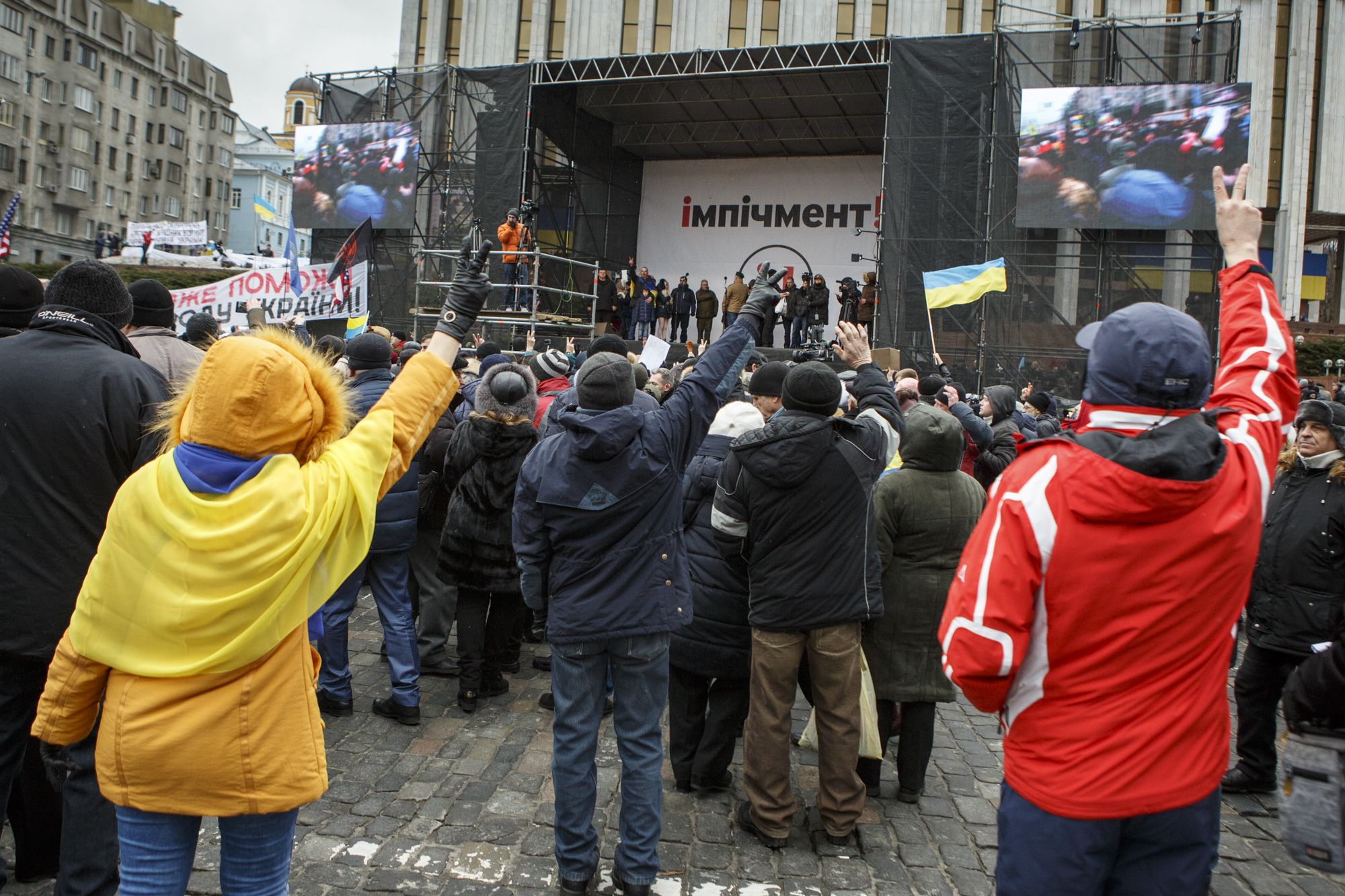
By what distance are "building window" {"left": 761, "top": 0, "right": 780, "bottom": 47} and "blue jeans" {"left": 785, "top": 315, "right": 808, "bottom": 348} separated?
341 inches

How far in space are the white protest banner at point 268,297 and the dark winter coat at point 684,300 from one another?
31.4 ft

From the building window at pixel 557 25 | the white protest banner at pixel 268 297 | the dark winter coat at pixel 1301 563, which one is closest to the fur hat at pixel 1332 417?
the dark winter coat at pixel 1301 563

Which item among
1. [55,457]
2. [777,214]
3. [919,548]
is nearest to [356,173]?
[777,214]

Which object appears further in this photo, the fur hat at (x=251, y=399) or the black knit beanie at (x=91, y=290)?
the black knit beanie at (x=91, y=290)

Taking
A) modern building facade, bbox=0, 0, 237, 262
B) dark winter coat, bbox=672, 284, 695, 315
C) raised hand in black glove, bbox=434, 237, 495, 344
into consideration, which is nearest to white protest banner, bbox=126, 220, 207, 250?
modern building facade, bbox=0, 0, 237, 262

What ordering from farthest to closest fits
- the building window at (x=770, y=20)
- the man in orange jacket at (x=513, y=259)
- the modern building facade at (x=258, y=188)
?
the modern building facade at (x=258, y=188) → the building window at (x=770, y=20) → the man in orange jacket at (x=513, y=259)

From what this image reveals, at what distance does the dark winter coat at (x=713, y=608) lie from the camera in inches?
161

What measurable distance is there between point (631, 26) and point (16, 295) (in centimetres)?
2361

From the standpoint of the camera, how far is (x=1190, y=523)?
1909 millimetres

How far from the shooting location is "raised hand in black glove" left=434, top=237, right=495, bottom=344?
235 centimetres

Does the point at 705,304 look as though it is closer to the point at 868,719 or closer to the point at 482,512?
the point at 482,512

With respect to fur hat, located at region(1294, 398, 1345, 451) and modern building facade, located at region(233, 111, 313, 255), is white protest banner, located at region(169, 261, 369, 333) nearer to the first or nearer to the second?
fur hat, located at region(1294, 398, 1345, 451)

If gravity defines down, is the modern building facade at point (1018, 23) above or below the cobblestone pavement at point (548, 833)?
above

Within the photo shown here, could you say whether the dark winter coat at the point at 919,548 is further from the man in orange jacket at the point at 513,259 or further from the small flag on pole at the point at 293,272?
the man in orange jacket at the point at 513,259
